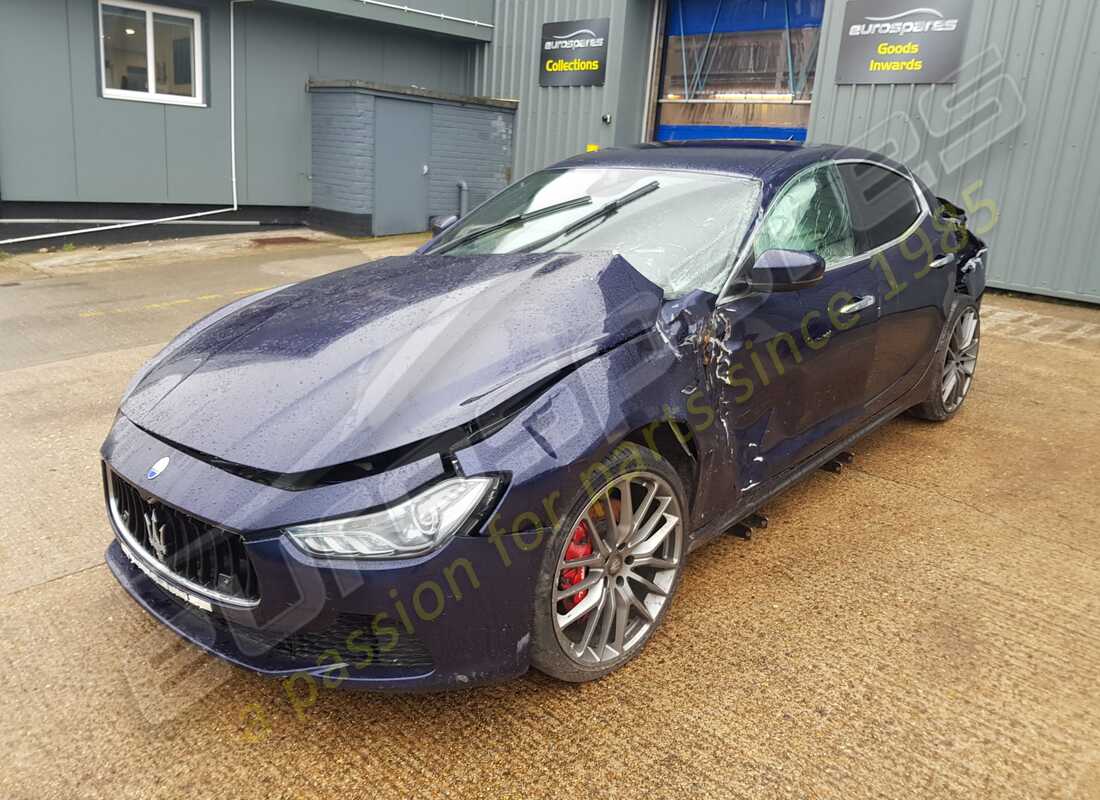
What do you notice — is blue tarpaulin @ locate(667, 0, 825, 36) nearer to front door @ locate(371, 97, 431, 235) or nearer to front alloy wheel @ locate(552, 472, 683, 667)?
front door @ locate(371, 97, 431, 235)

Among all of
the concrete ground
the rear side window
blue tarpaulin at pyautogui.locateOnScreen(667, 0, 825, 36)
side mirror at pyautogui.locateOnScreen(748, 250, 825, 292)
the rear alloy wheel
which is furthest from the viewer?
blue tarpaulin at pyautogui.locateOnScreen(667, 0, 825, 36)

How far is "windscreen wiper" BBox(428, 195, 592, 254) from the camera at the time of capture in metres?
3.53

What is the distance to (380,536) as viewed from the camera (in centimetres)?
200

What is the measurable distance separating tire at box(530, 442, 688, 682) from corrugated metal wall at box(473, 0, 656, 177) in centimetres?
1031

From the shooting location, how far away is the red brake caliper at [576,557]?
Answer: 236 cm

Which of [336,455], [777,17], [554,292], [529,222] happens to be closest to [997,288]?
[777,17]

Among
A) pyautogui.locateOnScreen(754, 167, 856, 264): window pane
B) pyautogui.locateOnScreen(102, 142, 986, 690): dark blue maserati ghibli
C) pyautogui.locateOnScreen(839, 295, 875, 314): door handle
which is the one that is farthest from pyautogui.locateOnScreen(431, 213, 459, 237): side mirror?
pyautogui.locateOnScreen(839, 295, 875, 314): door handle

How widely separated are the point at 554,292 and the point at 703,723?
1.37m

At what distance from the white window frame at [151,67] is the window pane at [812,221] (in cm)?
977

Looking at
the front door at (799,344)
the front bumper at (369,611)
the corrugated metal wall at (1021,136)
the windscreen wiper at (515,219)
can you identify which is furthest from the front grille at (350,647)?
the corrugated metal wall at (1021,136)

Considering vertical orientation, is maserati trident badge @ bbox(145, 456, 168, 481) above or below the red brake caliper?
above

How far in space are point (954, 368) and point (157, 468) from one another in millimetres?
4230

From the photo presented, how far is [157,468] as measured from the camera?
226cm

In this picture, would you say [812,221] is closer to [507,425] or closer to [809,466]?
[809,466]
